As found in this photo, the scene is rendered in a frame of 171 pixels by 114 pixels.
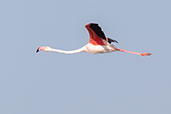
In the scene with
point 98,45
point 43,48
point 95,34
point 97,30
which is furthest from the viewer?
point 43,48

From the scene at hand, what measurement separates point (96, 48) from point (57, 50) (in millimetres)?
4855

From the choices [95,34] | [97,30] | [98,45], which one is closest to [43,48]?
[98,45]

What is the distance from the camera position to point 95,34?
5172 centimetres

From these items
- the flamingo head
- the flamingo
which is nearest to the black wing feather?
the flamingo

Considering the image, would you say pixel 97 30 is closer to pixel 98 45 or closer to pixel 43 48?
pixel 98 45

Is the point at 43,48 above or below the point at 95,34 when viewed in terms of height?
below

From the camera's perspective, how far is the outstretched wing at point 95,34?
49.6 metres

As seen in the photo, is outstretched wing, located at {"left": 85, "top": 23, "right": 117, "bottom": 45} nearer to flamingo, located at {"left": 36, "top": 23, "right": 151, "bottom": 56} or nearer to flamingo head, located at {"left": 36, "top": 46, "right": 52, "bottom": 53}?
flamingo, located at {"left": 36, "top": 23, "right": 151, "bottom": 56}

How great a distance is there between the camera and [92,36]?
172 ft

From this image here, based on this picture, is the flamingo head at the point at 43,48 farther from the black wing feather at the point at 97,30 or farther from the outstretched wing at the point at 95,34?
the black wing feather at the point at 97,30

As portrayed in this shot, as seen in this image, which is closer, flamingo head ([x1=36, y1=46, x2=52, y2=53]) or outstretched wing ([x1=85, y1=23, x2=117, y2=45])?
outstretched wing ([x1=85, y1=23, x2=117, y2=45])

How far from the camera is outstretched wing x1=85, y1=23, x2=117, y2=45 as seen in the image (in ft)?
163

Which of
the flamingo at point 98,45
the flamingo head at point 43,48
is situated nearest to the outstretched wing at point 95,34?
the flamingo at point 98,45

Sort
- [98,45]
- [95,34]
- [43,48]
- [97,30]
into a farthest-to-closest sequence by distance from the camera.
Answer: [43,48]
[98,45]
[95,34]
[97,30]
